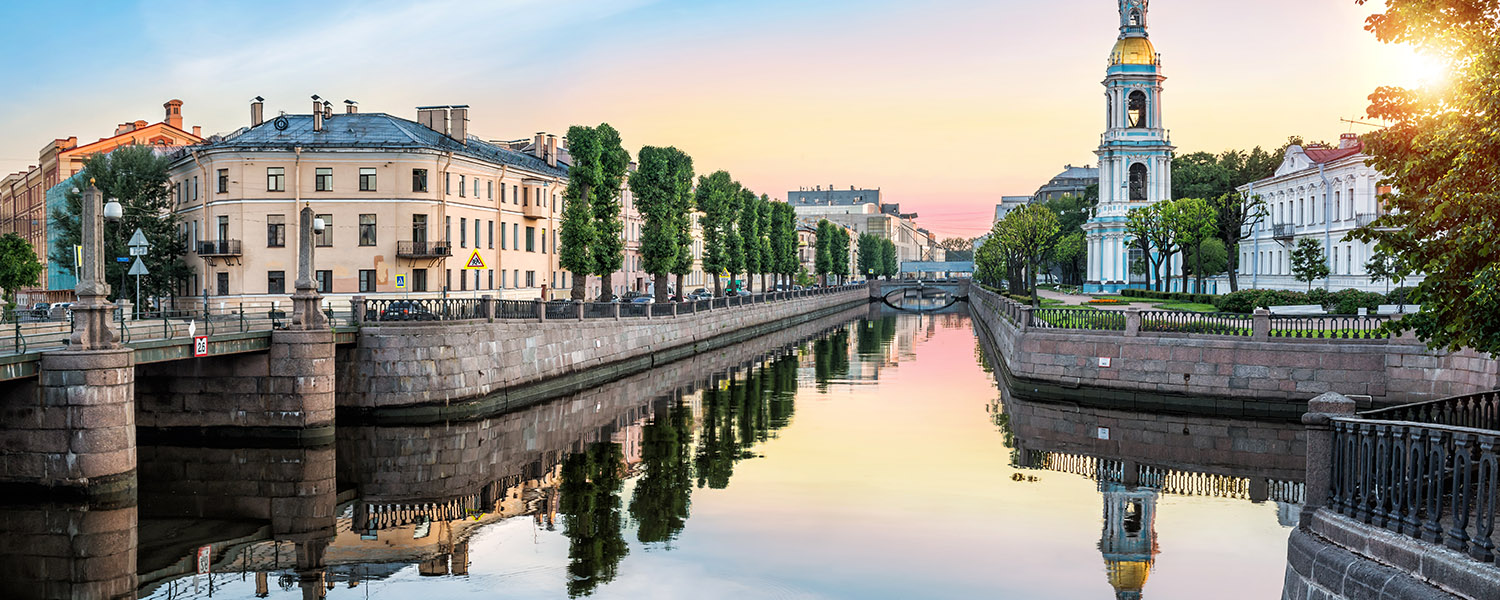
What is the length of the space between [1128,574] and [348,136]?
148 feet

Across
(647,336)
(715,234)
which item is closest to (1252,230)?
(715,234)

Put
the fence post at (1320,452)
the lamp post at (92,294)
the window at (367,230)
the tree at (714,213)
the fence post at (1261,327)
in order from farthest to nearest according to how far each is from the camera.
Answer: the tree at (714,213) < the window at (367,230) < the fence post at (1261,327) < the lamp post at (92,294) < the fence post at (1320,452)

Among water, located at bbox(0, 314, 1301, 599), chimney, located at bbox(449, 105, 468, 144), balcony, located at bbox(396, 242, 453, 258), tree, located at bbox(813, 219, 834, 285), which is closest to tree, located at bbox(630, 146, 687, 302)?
chimney, located at bbox(449, 105, 468, 144)

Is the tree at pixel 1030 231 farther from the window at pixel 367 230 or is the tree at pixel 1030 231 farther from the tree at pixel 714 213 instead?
the window at pixel 367 230

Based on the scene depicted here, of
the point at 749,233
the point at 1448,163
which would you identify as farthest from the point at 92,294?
the point at 749,233

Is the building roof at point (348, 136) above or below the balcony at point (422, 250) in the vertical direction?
above

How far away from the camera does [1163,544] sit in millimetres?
18875

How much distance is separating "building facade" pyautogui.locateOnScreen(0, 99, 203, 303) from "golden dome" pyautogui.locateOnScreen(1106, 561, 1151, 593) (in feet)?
236

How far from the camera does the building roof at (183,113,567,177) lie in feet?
168

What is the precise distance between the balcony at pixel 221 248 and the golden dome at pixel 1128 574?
4496 centimetres

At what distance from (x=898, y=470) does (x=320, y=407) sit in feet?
47.8

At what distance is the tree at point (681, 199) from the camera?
2365 inches

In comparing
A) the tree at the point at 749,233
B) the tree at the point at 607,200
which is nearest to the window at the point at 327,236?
the tree at the point at 607,200

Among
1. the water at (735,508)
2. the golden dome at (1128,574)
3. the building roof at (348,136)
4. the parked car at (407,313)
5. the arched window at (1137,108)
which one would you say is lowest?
the golden dome at (1128,574)
